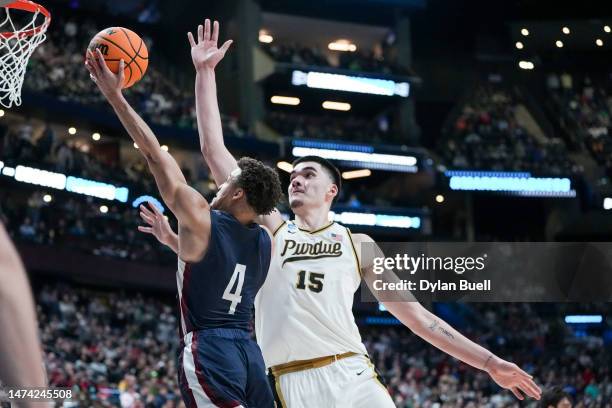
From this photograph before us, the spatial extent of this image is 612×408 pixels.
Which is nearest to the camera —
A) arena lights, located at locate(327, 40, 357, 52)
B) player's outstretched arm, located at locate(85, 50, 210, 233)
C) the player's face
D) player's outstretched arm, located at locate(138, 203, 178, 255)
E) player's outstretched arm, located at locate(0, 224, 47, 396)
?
player's outstretched arm, located at locate(0, 224, 47, 396)

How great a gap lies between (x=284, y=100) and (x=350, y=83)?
125 inches

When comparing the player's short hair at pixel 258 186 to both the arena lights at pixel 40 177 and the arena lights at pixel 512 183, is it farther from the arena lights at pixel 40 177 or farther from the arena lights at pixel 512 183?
the arena lights at pixel 512 183

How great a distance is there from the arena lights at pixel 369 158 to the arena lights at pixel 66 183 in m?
8.29

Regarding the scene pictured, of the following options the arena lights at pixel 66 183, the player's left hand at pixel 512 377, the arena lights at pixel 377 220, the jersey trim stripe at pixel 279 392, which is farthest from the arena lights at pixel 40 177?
the player's left hand at pixel 512 377

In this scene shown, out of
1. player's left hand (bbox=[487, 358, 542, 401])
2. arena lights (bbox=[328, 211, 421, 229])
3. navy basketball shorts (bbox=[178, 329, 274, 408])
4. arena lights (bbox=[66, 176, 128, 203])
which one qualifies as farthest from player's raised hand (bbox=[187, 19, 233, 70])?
arena lights (bbox=[328, 211, 421, 229])

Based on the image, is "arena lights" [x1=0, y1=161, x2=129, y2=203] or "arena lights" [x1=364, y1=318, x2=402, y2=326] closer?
"arena lights" [x1=0, y1=161, x2=129, y2=203]

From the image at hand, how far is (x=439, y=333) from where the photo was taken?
6.34 meters

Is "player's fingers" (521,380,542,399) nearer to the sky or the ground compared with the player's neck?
nearer to the ground

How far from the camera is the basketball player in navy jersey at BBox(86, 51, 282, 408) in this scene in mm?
4742

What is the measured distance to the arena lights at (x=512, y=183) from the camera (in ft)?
126

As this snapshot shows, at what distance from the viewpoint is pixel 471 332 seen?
3288cm

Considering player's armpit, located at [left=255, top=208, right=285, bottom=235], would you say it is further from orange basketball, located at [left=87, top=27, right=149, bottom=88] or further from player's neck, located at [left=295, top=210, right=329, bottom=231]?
orange basketball, located at [left=87, top=27, right=149, bottom=88]

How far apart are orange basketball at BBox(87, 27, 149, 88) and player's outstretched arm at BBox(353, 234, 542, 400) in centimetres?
191

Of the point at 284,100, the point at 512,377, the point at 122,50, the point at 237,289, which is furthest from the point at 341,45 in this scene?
the point at 237,289
